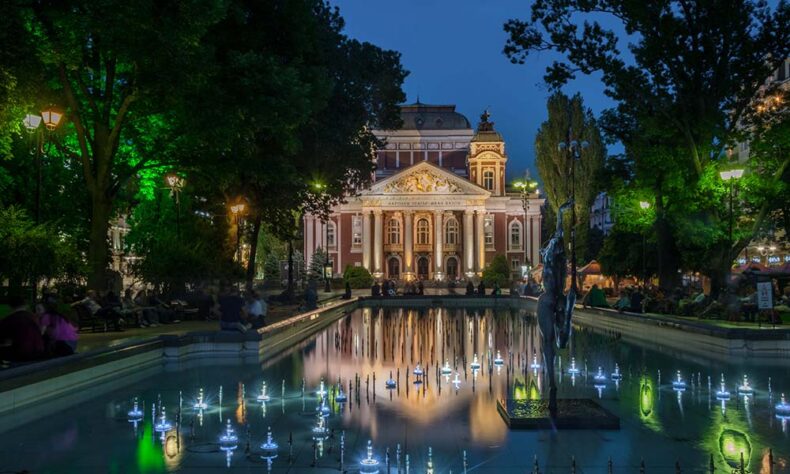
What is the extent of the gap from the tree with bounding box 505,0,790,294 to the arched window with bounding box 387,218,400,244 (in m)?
57.8

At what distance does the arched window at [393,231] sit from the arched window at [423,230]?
230cm

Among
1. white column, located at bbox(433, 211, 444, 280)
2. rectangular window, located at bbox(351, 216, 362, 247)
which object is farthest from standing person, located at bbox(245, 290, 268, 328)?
rectangular window, located at bbox(351, 216, 362, 247)

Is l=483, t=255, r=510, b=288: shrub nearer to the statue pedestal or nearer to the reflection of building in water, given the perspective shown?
the reflection of building in water

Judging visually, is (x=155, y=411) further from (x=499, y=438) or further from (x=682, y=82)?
(x=682, y=82)

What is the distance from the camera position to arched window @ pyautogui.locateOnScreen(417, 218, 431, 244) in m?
84.4

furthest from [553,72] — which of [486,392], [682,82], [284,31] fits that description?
[486,392]

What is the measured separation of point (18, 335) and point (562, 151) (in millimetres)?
44924

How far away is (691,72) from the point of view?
25.0 meters

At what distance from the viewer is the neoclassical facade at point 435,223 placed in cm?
8169

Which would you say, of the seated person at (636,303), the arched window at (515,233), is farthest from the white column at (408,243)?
the seated person at (636,303)

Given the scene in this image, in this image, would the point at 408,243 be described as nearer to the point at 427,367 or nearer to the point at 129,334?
the point at 129,334

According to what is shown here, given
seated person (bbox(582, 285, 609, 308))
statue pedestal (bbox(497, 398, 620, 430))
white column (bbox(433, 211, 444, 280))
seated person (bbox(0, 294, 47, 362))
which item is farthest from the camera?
white column (bbox(433, 211, 444, 280))

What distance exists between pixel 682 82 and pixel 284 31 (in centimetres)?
1290

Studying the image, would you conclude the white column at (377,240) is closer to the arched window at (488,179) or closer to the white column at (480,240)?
the white column at (480,240)
